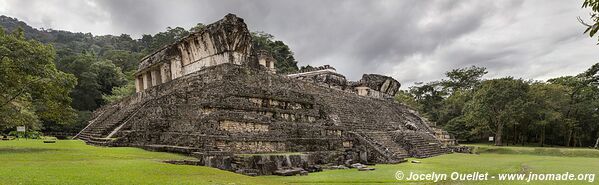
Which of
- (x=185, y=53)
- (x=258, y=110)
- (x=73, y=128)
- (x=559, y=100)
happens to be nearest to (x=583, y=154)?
(x=559, y=100)

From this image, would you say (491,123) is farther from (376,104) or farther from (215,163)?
(215,163)

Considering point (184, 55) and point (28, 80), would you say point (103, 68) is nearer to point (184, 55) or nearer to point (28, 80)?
point (184, 55)

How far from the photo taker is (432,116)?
40.3 meters

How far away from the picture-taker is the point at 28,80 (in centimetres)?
978

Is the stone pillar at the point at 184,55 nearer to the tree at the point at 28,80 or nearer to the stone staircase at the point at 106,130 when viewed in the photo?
A: the stone staircase at the point at 106,130

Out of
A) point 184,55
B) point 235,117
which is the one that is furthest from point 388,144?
point 184,55

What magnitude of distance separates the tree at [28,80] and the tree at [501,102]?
26317 millimetres

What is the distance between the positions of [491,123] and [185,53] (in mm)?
24929

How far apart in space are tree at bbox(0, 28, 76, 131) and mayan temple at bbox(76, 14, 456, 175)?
2.94 meters

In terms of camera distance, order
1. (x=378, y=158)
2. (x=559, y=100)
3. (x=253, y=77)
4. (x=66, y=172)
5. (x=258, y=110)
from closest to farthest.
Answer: (x=66, y=172) → (x=258, y=110) → (x=378, y=158) → (x=253, y=77) → (x=559, y=100)

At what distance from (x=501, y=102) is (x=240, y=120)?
22.4 m

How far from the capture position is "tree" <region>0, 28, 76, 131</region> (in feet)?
31.0

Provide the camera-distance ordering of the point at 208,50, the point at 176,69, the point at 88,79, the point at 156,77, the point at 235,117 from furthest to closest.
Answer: the point at 88,79, the point at 156,77, the point at 176,69, the point at 208,50, the point at 235,117

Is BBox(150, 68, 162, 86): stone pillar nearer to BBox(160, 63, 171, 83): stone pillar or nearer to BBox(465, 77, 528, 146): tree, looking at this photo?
BBox(160, 63, 171, 83): stone pillar
